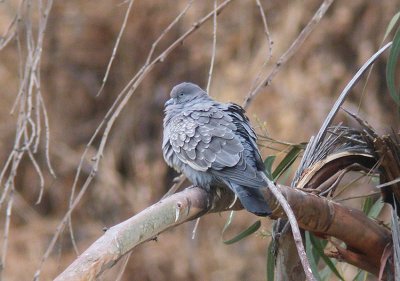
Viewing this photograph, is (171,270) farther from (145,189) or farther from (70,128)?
(70,128)

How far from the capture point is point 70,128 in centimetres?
656

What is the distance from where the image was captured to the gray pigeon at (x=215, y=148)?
8.11 ft

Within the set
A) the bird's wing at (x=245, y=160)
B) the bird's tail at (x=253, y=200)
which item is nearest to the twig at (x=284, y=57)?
the bird's wing at (x=245, y=160)

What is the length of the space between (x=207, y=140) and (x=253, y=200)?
53cm

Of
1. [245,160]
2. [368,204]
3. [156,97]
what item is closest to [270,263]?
[245,160]

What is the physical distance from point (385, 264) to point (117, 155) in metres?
4.16

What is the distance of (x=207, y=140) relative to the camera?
2.71 metres

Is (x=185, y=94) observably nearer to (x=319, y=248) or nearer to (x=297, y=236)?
(x=319, y=248)

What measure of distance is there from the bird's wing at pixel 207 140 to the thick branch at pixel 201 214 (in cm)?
12

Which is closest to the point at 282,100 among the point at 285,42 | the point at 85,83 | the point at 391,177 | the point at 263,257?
the point at 285,42

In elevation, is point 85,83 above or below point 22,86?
below

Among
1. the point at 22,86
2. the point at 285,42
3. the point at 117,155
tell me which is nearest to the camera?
the point at 22,86

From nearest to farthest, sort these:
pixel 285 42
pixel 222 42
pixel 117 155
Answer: pixel 285 42 → pixel 222 42 → pixel 117 155

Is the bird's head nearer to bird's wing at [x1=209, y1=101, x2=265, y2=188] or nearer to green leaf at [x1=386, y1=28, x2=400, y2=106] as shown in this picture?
bird's wing at [x1=209, y1=101, x2=265, y2=188]
